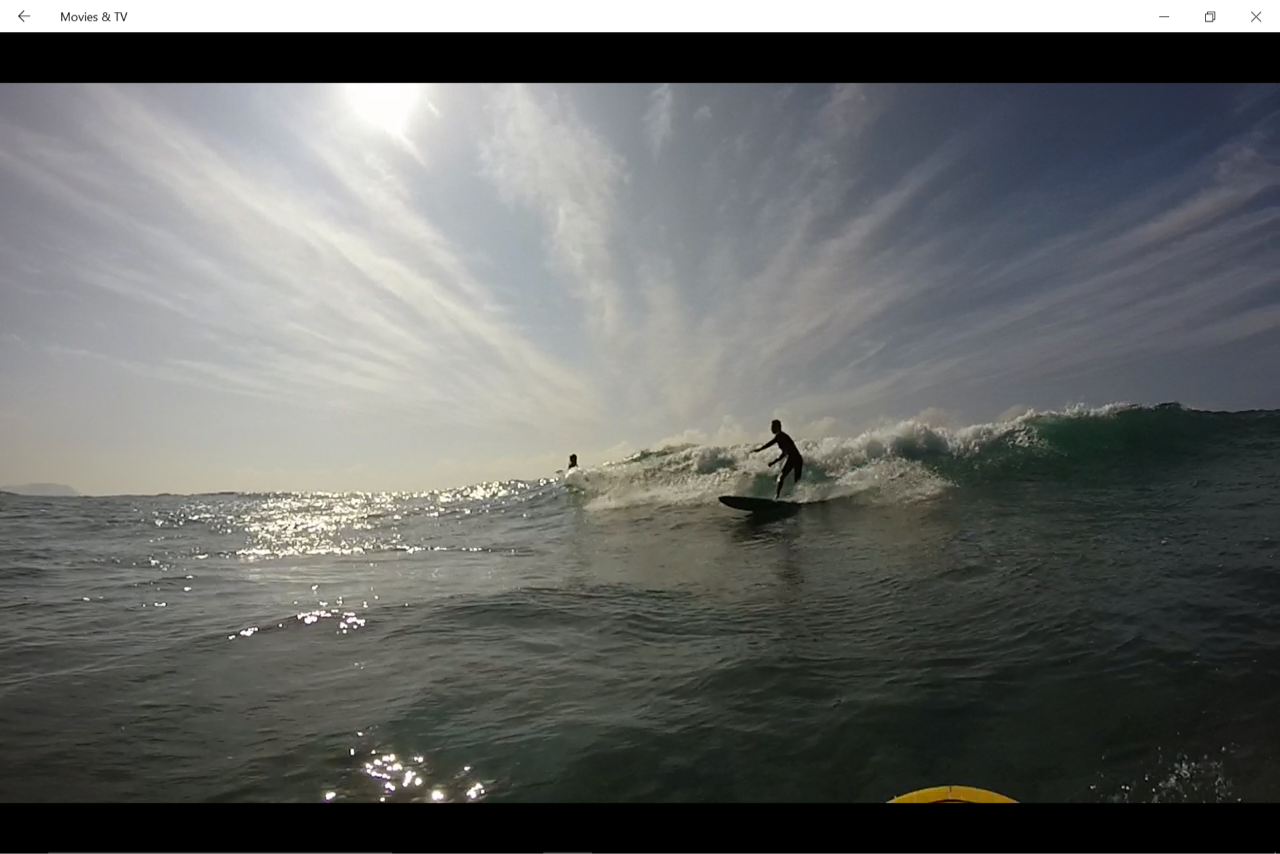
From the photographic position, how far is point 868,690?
3.42 metres

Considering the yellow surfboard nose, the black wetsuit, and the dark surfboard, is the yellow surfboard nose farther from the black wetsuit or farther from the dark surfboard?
the black wetsuit

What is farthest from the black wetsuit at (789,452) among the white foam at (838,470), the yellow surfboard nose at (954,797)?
the yellow surfboard nose at (954,797)

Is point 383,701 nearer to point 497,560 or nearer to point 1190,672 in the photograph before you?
point 1190,672

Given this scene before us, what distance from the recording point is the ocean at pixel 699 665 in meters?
2.66

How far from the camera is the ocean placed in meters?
2.66

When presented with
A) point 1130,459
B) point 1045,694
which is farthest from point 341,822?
point 1130,459

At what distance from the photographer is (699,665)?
4094mm
